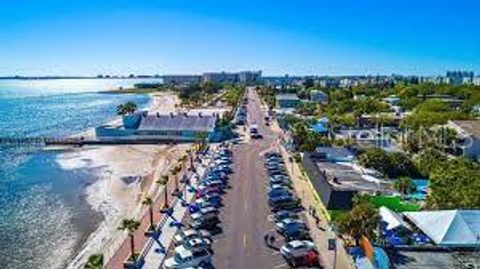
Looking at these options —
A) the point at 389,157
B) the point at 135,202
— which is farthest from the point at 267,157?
the point at 135,202

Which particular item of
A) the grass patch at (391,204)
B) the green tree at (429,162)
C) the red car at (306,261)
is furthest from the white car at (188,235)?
the green tree at (429,162)

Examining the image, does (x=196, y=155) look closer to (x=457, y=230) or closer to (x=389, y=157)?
(x=389, y=157)

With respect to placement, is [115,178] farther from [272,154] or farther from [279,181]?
[279,181]

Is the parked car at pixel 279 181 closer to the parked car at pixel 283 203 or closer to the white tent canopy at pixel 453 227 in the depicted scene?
the parked car at pixel 283 203

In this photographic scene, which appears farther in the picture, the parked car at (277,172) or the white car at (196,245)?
the parked car at (277,172)

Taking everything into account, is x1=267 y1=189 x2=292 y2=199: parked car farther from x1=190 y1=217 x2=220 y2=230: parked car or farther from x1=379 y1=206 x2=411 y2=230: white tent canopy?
x1=379 y1=206 x2=411 y2=230: white tent canopy
